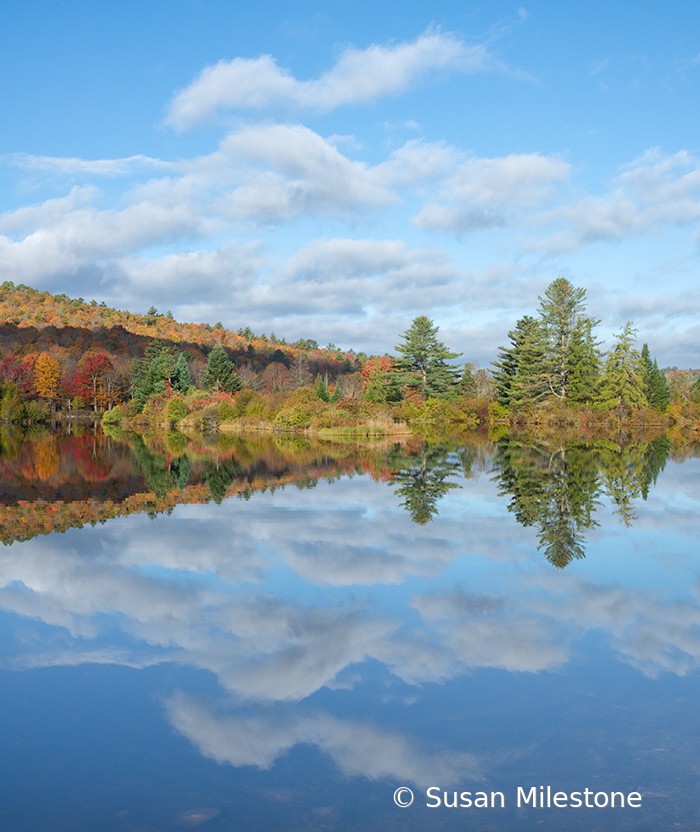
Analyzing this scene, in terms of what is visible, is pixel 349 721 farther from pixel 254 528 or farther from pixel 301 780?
pixel 254 528

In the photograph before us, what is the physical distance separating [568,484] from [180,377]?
153 ft

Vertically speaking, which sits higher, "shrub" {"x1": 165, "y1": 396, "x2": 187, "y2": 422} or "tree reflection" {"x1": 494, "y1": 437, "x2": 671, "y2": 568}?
"shrub" {"x1": 165, "y1": 396, "x2": 187, "y2": 422}

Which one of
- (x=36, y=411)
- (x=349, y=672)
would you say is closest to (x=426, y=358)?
(x=36, y=411)

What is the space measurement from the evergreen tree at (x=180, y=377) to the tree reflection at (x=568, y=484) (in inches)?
1434

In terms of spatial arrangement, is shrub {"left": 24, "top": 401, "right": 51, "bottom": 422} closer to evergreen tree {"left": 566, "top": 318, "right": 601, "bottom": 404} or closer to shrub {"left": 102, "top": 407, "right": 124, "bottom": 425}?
shrub {"left": 102, "top": 407, "right": 124, "bottom": 425}

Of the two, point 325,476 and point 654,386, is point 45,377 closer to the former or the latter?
point 325,476

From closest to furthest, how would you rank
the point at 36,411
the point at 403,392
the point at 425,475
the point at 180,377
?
the point at 425,475 → the point at 403,392 → the point at 180,377 → the point at 36,411

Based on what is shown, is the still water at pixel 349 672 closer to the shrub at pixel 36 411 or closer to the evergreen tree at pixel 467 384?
the evergreen tree at pixel 467 384

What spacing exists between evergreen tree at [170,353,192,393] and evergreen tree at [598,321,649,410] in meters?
34.1

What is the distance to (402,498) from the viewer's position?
13250mm

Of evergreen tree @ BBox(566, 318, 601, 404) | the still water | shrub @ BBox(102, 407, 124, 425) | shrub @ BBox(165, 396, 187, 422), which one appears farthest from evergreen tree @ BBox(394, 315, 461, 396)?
the still water

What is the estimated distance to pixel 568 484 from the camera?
1472 centimetres

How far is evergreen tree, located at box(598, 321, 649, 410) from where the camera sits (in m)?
43.6

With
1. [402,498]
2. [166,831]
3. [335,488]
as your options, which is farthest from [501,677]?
[335,488]
